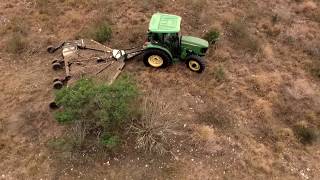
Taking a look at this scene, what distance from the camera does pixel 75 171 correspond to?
9469 mm

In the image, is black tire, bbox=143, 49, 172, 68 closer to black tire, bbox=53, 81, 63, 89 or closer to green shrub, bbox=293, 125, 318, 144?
black tire, bbox=53, 81, 63, 89

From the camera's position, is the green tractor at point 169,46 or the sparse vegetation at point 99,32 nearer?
the green tractor at point 169,46

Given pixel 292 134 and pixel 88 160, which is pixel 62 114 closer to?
pixel 88 160

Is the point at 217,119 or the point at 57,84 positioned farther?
the point at 57,84

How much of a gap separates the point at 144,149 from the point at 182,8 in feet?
21.6

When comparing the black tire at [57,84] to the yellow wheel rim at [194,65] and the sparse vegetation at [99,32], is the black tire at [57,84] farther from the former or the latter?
the yellow wheel rim at [194,65]

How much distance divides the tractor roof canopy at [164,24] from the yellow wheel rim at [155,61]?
0.82 meters

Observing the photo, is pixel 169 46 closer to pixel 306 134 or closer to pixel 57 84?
pixel 57 84

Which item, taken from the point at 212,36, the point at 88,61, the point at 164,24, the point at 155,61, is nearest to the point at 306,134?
the point at 212,36

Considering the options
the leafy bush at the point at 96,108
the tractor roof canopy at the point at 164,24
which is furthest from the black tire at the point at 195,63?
the leafy bush at the point at 96,108

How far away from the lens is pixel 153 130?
32.8 feet

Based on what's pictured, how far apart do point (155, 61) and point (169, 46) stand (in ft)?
2.01

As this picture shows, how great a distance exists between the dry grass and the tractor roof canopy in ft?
7.38

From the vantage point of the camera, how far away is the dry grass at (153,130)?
991 cm
